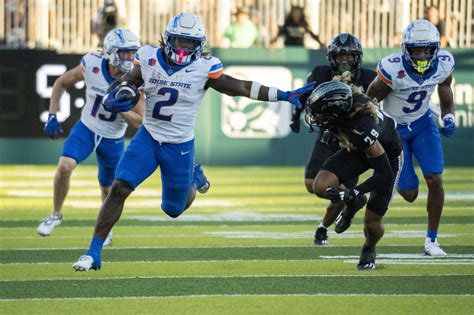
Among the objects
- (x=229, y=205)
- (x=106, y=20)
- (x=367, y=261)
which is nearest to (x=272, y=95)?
(x=367, y=261)

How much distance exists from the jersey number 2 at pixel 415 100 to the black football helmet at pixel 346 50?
0.51 metres

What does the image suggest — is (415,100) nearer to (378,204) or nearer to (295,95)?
(378,204)

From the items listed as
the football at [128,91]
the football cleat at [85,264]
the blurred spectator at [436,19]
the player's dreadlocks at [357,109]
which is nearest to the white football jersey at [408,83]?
the player's dreadlocks at [357,109]

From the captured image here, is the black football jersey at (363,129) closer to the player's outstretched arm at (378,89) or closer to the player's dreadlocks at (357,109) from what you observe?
the player's dreadlocks at (357,109)

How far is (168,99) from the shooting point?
895 centimetres

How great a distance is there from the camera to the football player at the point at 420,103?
985 cm

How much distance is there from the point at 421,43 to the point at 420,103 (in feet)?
2.19

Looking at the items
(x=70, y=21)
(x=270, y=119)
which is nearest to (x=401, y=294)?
(x=270, y=119)

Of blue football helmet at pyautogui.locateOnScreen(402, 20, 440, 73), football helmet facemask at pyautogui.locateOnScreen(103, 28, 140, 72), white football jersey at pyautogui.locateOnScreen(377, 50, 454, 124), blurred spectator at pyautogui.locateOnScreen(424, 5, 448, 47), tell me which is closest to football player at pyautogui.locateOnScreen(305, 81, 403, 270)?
blue football helmet at pyautogui.locateOnScreen(402, 20, 440, 73)

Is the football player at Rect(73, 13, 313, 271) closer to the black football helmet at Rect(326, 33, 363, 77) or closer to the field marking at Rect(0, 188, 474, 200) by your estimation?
the black football helmet at Rect(326, 33, 363, 77)

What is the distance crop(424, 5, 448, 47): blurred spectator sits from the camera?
1944 cm

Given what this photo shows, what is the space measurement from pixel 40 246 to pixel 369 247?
2996 mm

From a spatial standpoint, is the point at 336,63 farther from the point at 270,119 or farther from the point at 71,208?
the point at 270,119

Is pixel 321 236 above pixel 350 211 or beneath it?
beneath
